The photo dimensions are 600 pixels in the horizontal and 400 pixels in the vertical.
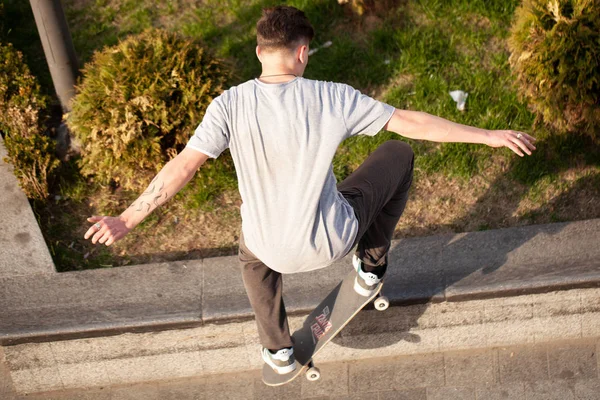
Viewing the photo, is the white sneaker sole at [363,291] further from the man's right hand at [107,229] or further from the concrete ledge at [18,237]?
the concrete ledge at [18,237]

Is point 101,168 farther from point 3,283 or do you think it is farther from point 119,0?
point 119,0

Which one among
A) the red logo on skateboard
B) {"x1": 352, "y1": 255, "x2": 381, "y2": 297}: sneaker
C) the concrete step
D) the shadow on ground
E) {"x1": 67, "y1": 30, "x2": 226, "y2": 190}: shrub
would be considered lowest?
the concrete step

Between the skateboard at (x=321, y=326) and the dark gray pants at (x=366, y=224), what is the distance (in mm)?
226

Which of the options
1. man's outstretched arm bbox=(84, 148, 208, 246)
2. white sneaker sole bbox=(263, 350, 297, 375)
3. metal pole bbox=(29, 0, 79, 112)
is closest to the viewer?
man's outstretched arm bbox=(84, 148, 208, 246)

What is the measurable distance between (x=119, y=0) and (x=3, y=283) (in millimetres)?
3256

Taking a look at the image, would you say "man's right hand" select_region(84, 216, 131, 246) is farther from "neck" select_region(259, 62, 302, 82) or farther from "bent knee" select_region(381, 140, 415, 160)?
"bent knee" select_region(381, 140, 415, 160)

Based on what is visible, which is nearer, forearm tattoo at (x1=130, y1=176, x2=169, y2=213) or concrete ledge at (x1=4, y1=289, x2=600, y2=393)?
forearm tattoo at (x1=130, y1=176, x2=169, y2=213)

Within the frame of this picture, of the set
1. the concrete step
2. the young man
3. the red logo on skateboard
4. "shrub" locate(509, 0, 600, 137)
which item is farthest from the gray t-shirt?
"shrub" locate(509, 0, 600, 137)

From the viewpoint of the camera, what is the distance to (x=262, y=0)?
23.6 feet

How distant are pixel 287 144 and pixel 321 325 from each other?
1528 mm

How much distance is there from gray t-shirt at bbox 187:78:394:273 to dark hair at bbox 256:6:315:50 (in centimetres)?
20

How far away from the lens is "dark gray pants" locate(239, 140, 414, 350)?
174 inches

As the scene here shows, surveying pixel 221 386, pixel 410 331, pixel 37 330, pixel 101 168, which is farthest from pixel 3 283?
pixel 410 331

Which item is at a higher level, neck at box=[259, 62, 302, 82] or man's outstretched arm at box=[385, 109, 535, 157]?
neck at box=[259, 62, 302, 82]
